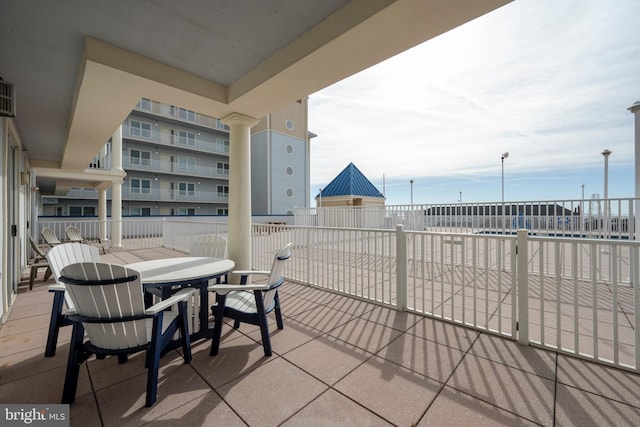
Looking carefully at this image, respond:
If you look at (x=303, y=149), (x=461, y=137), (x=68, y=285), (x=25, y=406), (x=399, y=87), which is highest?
(x=303, y=149)

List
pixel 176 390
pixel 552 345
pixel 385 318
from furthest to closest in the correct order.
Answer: pixel 385 318 < pixel 552 345 < pixel 176 390

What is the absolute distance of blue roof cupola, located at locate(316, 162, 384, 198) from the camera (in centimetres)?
1820

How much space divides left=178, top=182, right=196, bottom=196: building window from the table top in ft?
72.2

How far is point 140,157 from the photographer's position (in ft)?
66.9

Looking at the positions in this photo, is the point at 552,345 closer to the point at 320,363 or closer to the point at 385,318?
the point at 385,318

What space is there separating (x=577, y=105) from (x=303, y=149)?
60.2 ft

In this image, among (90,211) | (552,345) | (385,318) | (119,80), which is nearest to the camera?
(552,345)

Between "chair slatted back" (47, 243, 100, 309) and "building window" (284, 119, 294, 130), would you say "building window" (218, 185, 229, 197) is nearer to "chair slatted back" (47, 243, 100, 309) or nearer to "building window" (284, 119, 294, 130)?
"building window" (284, 119, 294, 130)

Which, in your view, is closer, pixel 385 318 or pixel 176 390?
pixel 176 390

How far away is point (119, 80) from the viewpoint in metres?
2.76

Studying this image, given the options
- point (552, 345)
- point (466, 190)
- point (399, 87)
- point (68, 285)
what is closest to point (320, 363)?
point (68, 285)

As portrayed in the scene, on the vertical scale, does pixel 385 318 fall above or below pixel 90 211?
below

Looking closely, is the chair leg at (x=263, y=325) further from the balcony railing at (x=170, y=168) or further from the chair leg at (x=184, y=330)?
the balcony railing at (x=170, y=168)

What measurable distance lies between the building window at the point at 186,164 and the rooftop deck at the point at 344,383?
2206 centimetres
